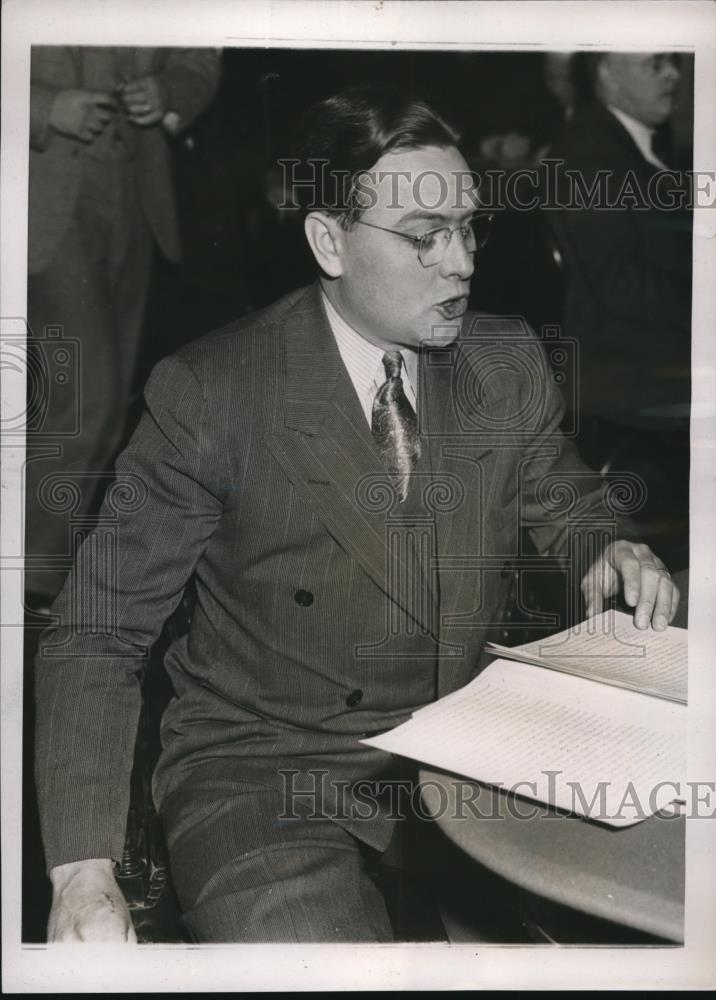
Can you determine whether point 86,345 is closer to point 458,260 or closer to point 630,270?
point 458,260

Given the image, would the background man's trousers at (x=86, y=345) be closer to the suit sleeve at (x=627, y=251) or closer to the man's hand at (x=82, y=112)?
the man's hand at (x=82, y=112)

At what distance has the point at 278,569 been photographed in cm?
131

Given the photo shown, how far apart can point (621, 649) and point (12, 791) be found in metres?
0.85

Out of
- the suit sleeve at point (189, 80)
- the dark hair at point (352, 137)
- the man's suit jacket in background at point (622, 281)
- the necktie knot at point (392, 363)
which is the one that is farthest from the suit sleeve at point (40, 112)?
the man's suit jacket in background at point (622, 281)

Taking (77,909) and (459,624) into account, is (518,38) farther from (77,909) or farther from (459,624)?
Answer: (77,909)

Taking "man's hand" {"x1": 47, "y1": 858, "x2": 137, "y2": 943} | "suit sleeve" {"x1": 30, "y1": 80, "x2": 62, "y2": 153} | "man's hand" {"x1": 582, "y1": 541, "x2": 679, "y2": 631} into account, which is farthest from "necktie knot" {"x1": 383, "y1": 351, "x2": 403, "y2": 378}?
"man's hand" {"x1": 47, "y1": 858, "x2": 137, "y2": 943}

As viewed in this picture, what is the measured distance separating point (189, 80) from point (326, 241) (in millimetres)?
278

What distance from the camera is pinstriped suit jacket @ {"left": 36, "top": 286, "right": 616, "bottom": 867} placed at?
1.30 m

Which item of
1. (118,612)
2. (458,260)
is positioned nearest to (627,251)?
(458,260)

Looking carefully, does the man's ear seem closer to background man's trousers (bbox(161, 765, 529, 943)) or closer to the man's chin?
the man's chin

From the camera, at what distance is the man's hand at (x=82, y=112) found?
1.32m

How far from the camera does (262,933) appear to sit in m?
1.29

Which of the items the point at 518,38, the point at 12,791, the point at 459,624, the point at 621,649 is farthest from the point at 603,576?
the point at 12,791

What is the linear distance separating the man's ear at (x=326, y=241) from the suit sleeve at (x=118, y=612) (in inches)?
9.0
